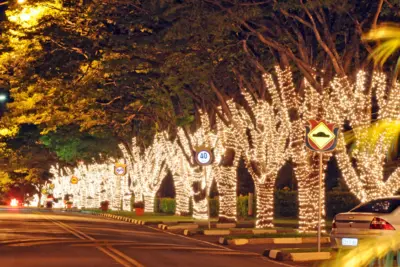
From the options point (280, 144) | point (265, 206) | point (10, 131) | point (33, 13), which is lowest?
point (265, 206)

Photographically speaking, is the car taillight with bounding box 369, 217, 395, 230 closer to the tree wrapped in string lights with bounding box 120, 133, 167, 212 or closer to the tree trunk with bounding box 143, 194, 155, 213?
the tree wrapped in string lights with bounding box 120, 133, 167, 212

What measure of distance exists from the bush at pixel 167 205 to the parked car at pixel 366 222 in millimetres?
46831

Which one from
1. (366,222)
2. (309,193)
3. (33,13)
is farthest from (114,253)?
(33,13)

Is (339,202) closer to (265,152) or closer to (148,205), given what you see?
(265,152)

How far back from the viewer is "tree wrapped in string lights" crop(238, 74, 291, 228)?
34406 millimetres

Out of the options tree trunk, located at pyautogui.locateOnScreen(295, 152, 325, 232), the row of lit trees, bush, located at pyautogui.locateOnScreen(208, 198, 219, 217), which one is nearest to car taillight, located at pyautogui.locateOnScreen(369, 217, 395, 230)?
the row of lit trees

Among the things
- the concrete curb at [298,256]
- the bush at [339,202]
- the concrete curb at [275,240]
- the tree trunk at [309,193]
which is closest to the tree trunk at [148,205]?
the bush at [339,202]

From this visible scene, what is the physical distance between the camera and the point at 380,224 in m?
18.2

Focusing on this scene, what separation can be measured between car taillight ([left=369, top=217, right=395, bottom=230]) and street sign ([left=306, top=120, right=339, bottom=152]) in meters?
2.41

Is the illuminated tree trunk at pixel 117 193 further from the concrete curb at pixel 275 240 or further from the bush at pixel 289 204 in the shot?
the concrete curb at pixel 275 240

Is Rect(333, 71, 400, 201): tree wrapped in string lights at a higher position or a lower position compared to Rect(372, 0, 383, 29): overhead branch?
lower

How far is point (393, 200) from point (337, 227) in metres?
1.41

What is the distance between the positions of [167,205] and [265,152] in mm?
33045

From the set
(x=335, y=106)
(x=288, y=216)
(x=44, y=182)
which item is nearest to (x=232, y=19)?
(x=335, y=106)
